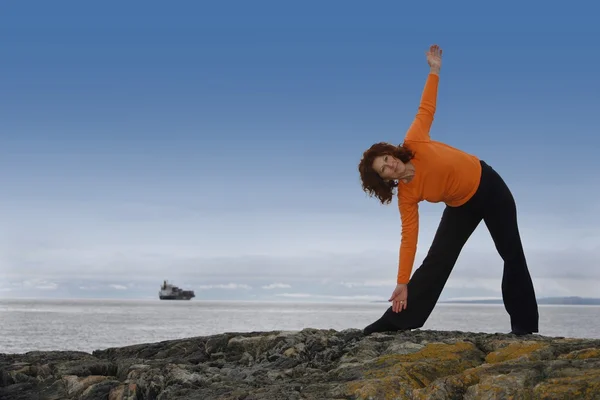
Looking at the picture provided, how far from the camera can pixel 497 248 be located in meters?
6.87

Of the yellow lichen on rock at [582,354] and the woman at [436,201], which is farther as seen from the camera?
the woman at [436,201]

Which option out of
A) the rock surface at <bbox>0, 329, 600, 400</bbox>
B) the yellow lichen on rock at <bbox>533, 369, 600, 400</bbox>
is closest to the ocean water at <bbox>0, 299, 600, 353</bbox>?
the rock surface at <bbox>0, 329, 600, 400</bbox>

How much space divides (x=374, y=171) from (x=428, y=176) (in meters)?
0.56

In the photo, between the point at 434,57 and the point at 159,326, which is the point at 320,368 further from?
the point at 159,326

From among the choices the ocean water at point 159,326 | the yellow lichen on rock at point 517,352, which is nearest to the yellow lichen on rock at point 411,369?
the yellow lichen on rock at point 517,352

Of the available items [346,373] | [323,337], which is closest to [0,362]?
[323,337]

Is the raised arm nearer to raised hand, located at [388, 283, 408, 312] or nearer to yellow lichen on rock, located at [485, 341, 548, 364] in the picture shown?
raised hand, located at [388, 283, 408, 312]

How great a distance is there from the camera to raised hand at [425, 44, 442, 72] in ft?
21.6

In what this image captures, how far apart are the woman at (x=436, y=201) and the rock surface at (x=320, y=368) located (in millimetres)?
596

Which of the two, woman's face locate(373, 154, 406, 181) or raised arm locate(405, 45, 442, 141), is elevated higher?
raised arm locate(405, 45, 442, 141)

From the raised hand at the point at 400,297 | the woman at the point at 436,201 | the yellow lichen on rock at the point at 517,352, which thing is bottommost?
the yellow lichen on rock at the point at 517,352

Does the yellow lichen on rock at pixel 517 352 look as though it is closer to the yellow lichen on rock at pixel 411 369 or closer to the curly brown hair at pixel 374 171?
the yellow lichen on rock at pixel 411 369

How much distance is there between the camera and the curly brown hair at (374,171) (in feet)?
20.0

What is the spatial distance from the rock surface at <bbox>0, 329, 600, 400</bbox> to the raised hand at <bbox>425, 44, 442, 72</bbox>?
9.10 ft
